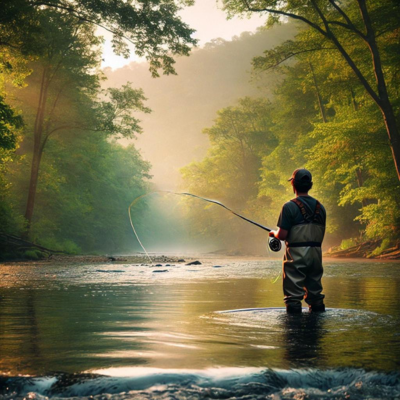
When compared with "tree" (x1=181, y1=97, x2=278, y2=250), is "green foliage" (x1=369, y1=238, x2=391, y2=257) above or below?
below

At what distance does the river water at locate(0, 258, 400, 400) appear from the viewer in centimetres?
348

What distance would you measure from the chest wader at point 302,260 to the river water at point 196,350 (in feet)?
0.95

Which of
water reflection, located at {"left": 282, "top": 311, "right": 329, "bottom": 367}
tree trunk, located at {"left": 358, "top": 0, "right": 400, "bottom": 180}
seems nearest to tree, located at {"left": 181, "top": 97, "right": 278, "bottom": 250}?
tree trunk, located at {"left": 358, "top": 0, "right": 400, "bottom": 180}

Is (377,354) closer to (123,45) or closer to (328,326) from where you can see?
(328,326)

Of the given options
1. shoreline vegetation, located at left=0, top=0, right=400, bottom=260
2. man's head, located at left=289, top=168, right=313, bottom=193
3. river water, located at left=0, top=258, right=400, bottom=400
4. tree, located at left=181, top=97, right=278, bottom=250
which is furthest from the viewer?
tree, located at left=181, top=97, right=278, bottom=250

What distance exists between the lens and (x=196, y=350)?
4.66 m

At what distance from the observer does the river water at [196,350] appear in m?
3.48

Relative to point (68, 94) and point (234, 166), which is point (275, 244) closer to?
point (68, 94)

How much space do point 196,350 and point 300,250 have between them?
8.80ft

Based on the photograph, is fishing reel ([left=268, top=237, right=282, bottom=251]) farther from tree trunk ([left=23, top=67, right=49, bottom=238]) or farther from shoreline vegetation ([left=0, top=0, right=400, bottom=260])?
tree trunk ([left=23, top=67, right=49, bottom=238])

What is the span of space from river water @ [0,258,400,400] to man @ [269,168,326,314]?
0.98 ft

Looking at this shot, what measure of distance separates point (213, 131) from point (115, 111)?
31.3 meters

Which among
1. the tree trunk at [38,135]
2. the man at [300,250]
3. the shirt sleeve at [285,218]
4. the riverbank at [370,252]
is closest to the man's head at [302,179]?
the man at [300,250]

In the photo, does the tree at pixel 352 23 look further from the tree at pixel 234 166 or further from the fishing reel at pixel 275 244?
the tree at pixel 234 166
